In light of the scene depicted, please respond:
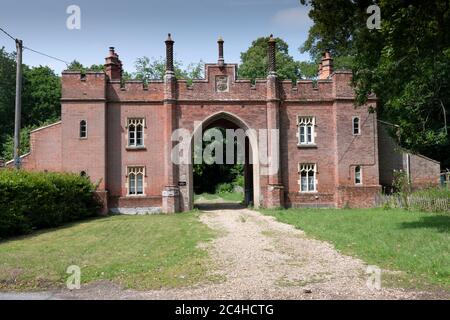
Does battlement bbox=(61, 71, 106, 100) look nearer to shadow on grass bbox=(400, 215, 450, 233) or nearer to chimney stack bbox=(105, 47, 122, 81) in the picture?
chimney stack bbox=(105, 47, 122, 81)

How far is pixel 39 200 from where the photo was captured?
1728 cm

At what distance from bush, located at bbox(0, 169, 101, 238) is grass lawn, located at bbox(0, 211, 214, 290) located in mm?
833

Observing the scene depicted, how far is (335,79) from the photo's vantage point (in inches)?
1004

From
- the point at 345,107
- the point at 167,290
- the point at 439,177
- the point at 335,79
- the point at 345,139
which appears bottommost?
the point at 167,290

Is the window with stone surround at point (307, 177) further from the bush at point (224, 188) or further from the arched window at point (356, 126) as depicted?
the bush at point (224, 188)

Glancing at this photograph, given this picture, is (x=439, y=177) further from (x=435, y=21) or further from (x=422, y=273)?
(x=422, y=273)

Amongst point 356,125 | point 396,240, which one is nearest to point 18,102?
point 396,240

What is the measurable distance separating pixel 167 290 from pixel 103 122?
59.9ft

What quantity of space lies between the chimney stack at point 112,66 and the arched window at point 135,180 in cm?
599

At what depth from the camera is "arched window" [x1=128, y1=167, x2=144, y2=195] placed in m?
24.9

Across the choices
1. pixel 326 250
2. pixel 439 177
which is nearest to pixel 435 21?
pixel 326 250

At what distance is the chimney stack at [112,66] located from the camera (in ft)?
86.2
